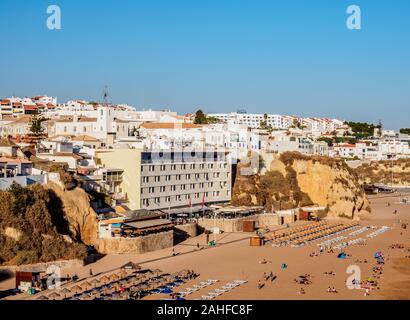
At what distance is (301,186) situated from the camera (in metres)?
65.1

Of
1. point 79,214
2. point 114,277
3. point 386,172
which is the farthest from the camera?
point 386,172

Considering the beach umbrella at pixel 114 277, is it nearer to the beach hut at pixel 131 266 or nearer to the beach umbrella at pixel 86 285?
the beach umbrella at pixel 86 285

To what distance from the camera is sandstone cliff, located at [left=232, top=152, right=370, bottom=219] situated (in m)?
61.1

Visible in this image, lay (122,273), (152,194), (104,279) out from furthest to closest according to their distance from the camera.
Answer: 1. (152,194)
2. (122,273)
3. (104,279)

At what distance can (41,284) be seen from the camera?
96.0 ft

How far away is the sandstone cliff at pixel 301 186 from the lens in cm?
6109

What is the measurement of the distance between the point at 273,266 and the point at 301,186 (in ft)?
98.3

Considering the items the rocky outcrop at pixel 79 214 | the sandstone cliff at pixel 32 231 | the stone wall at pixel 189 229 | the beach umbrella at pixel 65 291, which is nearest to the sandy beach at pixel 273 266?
the stone wall at pixel 189 229

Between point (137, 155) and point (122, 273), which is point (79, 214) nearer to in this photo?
point (122, 273)

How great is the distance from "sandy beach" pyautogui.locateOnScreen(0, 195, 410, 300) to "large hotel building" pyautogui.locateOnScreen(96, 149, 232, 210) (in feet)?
21.1

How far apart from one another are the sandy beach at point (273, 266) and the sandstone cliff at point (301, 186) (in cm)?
1349

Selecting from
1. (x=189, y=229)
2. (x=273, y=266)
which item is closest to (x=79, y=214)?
(x=189, y=229)

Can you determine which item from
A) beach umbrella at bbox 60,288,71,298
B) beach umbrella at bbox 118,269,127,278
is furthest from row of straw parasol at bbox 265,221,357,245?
beach umbrella at bbox 60,288,71,298
